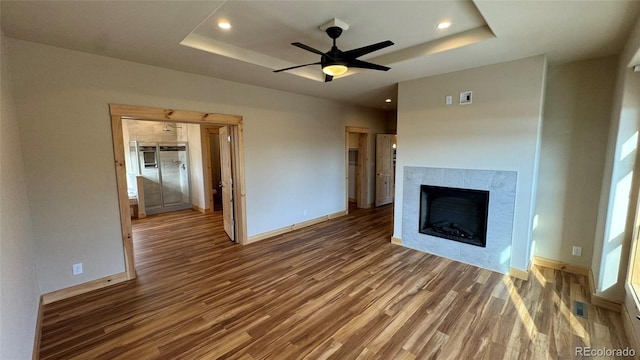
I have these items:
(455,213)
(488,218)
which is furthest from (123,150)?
(488,218)

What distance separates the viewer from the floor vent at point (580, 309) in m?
2.64

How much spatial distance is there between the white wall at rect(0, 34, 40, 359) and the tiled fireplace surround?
4.34 m

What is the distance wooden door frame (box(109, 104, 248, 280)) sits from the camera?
3219 mm

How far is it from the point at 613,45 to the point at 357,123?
4.40 m

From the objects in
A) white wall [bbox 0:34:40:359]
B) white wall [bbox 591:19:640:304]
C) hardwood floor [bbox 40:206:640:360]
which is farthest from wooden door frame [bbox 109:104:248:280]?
white wall [bbox 591:19:640:304]

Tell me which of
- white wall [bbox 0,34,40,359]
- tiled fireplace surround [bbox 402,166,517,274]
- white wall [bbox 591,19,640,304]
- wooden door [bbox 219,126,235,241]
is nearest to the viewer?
white wall [bbox 0,34,40,359]

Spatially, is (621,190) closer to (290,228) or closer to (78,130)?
(290,228)

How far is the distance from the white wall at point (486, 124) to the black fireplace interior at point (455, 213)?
38cm

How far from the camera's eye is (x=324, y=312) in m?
2.71

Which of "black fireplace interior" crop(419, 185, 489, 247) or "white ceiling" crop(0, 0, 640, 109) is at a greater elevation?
"white ceiling" crop(0, 0, 640, 109)

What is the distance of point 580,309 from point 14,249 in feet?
16.3

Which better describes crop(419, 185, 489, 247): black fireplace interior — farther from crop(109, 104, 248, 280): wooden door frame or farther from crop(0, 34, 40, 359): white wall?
crop(0, 34, 40, 359): white wall

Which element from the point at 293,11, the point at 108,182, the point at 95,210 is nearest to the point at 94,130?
the point at 108,182

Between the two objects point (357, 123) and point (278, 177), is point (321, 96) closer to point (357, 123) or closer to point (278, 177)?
point (357, 123)
